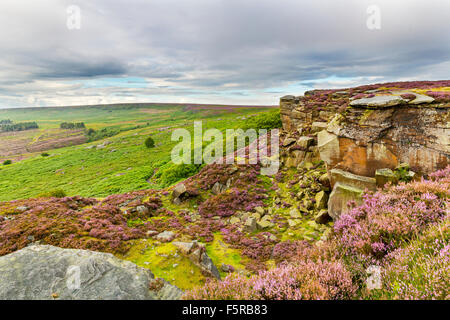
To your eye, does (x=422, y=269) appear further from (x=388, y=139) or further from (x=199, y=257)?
(x=388, y=139)

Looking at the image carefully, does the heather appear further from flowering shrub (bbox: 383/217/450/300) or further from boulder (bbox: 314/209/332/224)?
boulder (bbox: 314/209/332/224)

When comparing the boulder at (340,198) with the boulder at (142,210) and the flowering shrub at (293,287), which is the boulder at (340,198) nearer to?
the flowering shrub at (293,287)

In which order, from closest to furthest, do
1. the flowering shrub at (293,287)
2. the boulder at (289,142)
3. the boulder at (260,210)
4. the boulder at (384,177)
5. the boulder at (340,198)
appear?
the flowering shrub at (293,287) → the boulder at (384,177) → the boulder at (340,198) → the boulder at (260,210) → the boulder at (289,142)

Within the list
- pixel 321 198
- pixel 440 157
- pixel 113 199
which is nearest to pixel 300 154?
pixel 321 198

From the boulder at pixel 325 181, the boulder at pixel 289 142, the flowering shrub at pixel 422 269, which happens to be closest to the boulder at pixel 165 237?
the flowering shrub at pixel 422 269

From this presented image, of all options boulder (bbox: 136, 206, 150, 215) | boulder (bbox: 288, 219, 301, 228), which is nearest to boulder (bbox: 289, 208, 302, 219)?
boulder (bbox: 288, 219, 301, 228)

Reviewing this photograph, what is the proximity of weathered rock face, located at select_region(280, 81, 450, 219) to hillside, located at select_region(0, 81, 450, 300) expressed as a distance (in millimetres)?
54

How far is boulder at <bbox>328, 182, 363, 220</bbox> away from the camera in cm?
1107

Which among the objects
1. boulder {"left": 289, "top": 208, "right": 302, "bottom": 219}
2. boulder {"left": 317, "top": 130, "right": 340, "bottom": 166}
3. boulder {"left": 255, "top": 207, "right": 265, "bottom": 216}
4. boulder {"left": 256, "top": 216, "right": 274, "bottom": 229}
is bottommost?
boulder {"left": 256, "top": 216, "right": 274, "bottom": 229}

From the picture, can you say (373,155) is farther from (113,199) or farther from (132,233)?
(113,199)

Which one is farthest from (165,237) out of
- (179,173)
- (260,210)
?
(179,173)

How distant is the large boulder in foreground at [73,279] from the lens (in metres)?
5.23
